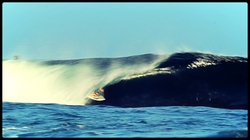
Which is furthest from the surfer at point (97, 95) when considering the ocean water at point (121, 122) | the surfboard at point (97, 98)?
the ocean water at point (121, 122)

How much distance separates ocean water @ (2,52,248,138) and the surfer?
0.58 feet

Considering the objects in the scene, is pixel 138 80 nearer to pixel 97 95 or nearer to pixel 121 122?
pixel 97 95

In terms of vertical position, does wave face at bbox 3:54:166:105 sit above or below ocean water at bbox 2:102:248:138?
above

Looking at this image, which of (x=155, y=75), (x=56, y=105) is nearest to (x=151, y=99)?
(x=155, y=75)

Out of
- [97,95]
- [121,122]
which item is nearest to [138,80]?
[97,95]

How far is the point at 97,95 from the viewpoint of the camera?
13.3 meters

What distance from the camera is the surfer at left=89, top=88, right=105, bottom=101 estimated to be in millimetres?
13118

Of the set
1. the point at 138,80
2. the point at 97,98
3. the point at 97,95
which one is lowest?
the point at 97,98

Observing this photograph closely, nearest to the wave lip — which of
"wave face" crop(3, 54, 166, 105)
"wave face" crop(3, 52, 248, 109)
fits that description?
"wave face" crop(3, 52, 248, 109)

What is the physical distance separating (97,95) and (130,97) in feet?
3.70

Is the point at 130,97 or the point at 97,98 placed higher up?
the point at 97,98

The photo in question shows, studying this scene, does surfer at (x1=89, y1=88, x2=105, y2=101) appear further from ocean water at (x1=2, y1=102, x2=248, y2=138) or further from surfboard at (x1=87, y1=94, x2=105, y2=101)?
ocean water at (x1=2, y1=102, x2=248, y2=138)

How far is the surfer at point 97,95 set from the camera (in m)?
13.1

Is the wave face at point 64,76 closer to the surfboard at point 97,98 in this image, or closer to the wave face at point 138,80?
the wave face at point 138,80
